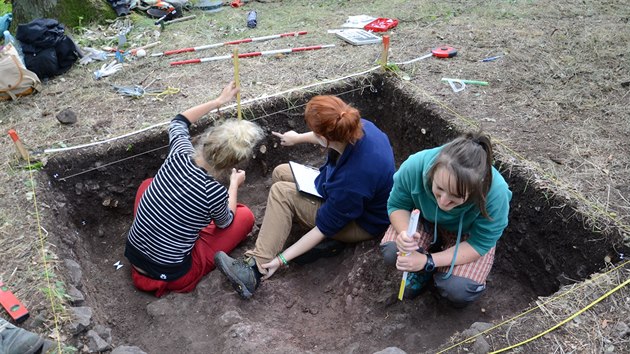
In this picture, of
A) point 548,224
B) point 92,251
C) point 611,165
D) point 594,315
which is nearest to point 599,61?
point 611,165

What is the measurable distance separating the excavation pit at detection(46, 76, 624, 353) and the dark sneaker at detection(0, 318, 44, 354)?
51cm

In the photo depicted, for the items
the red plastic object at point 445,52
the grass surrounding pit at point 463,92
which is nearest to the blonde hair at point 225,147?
the grass surrounding pit at point 463,92

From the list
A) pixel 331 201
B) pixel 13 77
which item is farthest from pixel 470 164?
pixel 13 77

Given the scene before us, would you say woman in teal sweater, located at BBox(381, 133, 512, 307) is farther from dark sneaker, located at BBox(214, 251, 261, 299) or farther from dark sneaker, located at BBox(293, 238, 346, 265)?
dark sneaker, located at BBox(214, 251, 261, 299)

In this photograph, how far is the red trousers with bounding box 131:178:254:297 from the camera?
313cm

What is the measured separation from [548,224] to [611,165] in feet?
2.43

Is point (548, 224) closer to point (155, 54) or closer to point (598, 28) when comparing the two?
point (598, 28)

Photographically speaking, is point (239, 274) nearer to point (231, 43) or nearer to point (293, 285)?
point (293, 285)

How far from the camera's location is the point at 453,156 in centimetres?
208

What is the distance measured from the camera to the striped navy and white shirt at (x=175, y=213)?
109 inches

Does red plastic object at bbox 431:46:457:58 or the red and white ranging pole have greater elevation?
red plastic object at bbox 431:46:457:58

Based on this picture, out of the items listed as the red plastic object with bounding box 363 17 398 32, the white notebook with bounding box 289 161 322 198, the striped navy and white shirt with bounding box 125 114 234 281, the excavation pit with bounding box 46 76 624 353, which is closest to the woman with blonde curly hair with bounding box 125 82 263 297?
the striped navy and white shirt with bounding box 125 114 234 281

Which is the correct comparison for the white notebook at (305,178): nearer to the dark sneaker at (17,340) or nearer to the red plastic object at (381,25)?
the dark sneaker at (17,340)

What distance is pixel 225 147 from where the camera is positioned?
2.77 m
